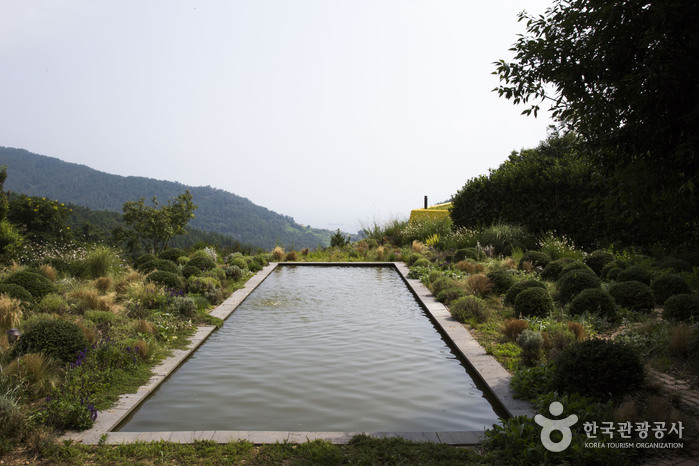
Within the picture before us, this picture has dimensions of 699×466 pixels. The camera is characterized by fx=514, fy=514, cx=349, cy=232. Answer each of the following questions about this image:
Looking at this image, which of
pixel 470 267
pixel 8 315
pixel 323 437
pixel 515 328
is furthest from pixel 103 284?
pixel 470 267

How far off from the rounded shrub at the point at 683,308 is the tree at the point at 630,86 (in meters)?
2.02

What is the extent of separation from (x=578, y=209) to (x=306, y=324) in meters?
8.74

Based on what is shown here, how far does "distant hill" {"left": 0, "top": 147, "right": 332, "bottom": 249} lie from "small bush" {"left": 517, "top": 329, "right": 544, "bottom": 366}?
2637 inches

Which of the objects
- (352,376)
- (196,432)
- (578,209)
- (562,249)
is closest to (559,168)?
(578,209)

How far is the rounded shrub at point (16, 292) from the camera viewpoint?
6258mm

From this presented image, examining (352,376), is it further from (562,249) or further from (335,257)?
(335,257)

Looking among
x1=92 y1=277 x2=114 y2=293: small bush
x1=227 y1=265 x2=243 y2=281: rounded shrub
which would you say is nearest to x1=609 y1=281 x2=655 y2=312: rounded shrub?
x1=92 y1=277 x2=114 y2=293: small bush

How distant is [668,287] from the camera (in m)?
6.83

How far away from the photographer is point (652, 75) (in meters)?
3.18

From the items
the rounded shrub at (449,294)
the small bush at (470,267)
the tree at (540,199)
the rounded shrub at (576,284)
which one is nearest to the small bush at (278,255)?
the tree at (540,199)

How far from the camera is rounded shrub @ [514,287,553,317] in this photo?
659 centimetres

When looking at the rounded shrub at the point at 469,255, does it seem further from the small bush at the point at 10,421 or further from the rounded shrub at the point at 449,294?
the small bush at the point at 10,421

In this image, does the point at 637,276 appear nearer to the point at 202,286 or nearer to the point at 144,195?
the point at 202,286

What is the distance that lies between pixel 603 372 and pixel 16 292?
6.48 metres
